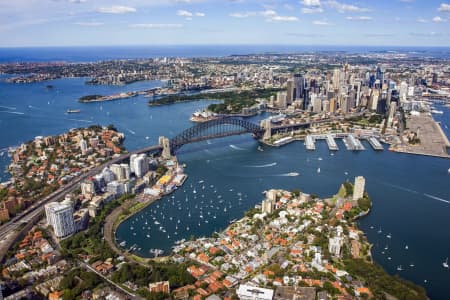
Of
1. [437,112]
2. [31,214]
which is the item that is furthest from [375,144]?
[31,214]

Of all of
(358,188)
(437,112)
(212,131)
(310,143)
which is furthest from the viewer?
(437,112)

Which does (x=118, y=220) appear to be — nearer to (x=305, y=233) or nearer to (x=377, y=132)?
(x=305, y=233)

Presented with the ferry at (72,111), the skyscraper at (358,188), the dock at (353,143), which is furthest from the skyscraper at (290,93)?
the skyscraper at (358,188)

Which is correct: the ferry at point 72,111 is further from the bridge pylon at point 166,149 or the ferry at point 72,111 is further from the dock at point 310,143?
the dock at point 310,143

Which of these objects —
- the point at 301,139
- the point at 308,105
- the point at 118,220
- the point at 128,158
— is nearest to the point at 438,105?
the point at 308,105

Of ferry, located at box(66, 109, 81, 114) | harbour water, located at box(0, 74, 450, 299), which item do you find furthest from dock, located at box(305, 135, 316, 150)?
ferry, located at box(66, 109, 81, 114)

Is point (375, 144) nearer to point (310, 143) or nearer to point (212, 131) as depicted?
point (310, 143)
